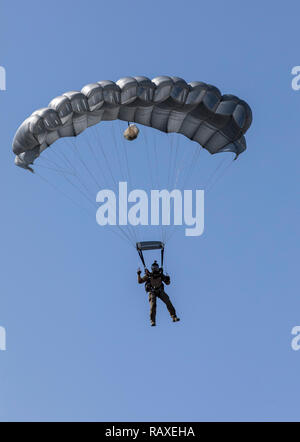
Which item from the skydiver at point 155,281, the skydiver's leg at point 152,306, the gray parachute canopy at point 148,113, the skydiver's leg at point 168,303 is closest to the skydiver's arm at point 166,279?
the skydiver at point 155,281

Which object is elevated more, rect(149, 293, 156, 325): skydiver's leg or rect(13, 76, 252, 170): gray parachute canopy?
rect(13, 76, 252, 170): gray parachute canopy

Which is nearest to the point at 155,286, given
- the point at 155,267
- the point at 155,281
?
the point at 155,281

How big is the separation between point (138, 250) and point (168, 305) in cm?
165

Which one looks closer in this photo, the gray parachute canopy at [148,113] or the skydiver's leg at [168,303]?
the gray parachute canopy at [148,113]

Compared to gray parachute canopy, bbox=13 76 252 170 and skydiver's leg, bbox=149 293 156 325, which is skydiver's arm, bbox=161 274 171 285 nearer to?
skydiver's leg, bbox=149 293 156 325

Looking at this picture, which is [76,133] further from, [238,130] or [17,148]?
[238,130]

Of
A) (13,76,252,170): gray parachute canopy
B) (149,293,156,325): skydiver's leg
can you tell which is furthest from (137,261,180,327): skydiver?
(13,76,252,170): gray parachute canopy

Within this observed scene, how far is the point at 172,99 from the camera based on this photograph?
991 inches

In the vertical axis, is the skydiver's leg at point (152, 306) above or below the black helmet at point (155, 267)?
below

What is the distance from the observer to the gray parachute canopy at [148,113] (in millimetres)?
24516

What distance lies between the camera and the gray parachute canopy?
80.4 ft

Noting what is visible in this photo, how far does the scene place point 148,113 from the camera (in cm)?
2631

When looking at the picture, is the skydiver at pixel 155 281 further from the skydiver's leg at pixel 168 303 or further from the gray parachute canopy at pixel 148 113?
the gray parachute canopy at pixel 148 113
